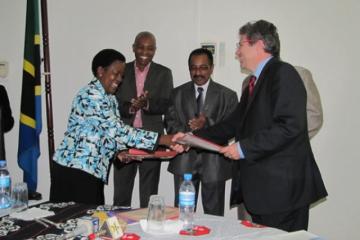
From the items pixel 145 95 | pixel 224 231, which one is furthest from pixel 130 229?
pixel 145 95

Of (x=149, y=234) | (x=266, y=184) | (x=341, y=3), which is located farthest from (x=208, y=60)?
(x=149, y=234)

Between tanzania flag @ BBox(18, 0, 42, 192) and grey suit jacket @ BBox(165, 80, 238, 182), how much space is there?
1514 millimetres

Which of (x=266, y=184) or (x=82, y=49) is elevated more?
(x=82, y=49)

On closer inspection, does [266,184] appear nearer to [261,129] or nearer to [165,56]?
[261,129]

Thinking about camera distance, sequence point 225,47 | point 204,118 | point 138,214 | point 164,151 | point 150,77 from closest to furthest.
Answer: point 138,214 → point 164,151 → point 204,118 → point 150,77 → point 225,47

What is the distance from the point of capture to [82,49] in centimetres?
443

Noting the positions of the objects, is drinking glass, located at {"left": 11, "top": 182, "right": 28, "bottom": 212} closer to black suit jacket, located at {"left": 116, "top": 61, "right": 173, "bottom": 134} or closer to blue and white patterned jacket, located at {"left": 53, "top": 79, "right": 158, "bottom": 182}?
blue and white patterned jacket, located at {"left": 53, "top": 79, "right": 158, "bottom": 182}

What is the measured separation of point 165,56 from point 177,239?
2729mm

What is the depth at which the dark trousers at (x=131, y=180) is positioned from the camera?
3.67 m

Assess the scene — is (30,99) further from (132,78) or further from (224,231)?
(224,231)

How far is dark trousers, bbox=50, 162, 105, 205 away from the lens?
98.8 inches

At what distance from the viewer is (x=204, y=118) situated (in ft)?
10.6

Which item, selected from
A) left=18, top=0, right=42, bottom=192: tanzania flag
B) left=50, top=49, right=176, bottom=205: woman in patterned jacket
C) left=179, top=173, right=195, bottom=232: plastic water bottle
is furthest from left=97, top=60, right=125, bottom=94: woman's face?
left=18, top=0, right=42, bottom=192: tanzania flag

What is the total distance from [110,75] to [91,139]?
44 centimetres
